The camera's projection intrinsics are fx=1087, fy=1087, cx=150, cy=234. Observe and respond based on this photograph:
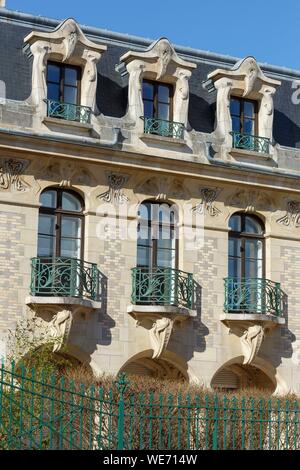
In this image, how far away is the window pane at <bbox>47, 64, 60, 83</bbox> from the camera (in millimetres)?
27469

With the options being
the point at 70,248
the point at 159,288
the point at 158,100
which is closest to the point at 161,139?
the point at 158,100

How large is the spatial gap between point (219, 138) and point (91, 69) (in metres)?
4.06

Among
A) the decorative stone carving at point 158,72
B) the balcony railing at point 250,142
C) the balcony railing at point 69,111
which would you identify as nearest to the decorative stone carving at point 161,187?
the decorative stone carving at point 158,72

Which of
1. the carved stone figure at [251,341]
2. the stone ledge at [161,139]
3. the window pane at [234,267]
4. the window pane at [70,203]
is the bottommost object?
→ the carved stone figure at [251,341]

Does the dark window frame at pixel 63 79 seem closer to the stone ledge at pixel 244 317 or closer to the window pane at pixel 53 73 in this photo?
the window pane at pixel 53 73

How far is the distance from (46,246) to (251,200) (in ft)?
20.0

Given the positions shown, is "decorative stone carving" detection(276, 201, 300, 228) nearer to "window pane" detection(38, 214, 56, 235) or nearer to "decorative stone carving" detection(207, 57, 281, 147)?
"decorative stone carving" detection(207, 57, 281, 147)

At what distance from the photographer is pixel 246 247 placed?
97.9ft

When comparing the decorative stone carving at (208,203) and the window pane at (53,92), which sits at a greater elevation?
the window pane at (53,92)

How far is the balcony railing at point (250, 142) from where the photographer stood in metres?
29.4

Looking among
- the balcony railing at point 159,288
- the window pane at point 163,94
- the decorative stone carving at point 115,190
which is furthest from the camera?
the window pane at point 163,94

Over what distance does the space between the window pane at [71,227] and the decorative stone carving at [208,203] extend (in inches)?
127

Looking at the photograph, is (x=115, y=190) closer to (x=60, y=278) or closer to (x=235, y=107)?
(x=60, y=278)

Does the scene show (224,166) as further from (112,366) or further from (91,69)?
(112,366)
